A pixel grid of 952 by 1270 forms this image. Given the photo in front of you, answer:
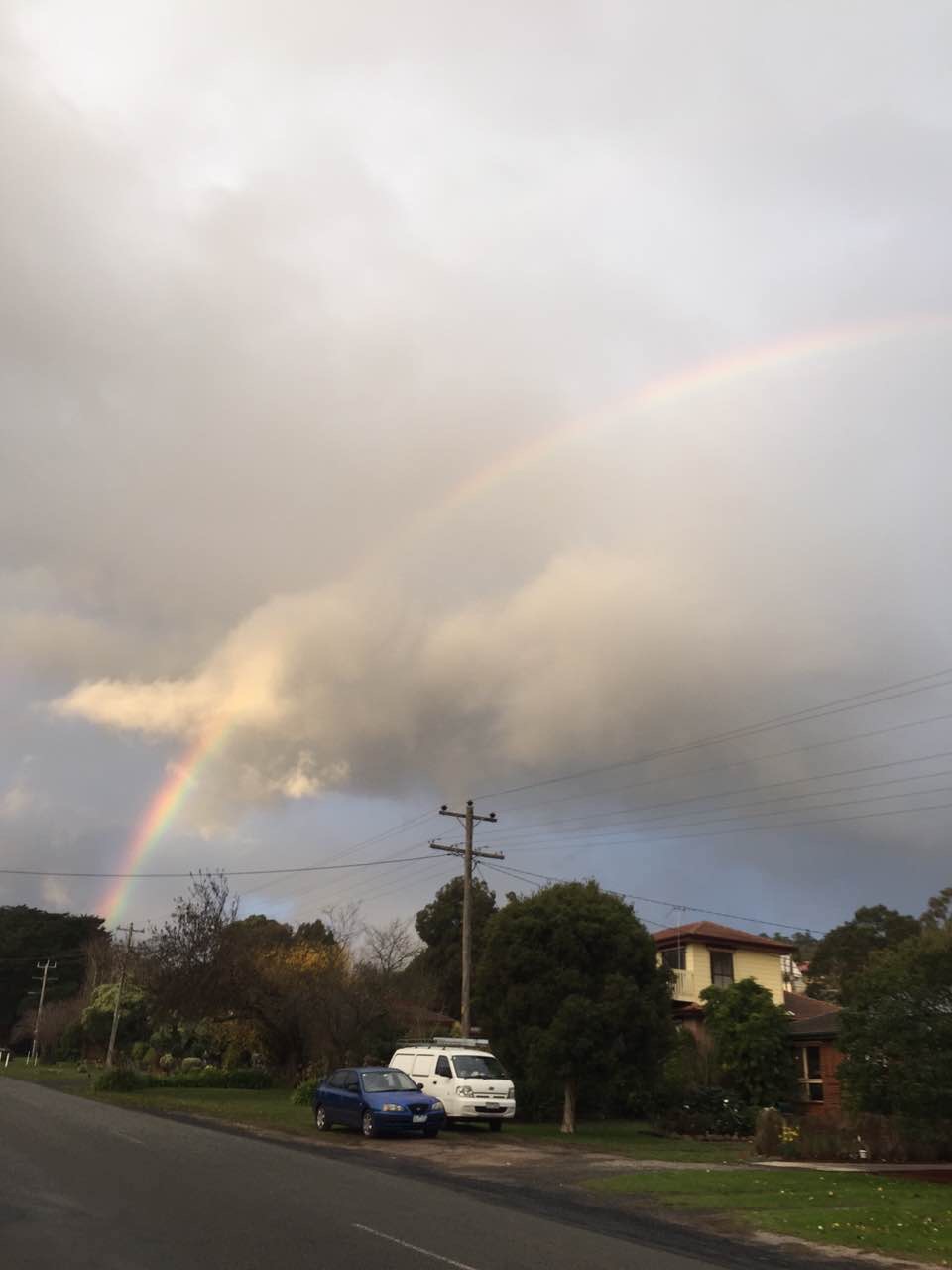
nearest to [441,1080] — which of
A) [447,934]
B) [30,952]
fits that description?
[447,934]

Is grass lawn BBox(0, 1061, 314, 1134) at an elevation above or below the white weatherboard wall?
below

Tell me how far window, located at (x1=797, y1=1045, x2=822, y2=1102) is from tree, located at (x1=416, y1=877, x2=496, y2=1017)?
27.4 meters

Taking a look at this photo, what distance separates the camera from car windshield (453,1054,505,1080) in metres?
28.1

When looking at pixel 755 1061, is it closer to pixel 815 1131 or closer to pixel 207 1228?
pixel 815 1131

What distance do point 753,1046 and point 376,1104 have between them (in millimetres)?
17600

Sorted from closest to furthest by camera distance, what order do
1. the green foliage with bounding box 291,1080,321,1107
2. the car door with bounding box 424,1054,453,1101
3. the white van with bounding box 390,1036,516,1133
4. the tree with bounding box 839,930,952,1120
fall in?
the tree with bounding box 839,930,952,1120 → the white van with bounding box 390,1036,516,1133 → the car door with bounding box 424,1054,453,1101 → the green foliage with bounding box 291,1080,321,1107

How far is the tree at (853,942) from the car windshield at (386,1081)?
200 feet

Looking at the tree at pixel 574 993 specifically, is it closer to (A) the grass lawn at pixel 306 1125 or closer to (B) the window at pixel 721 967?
(A) the grass lawn at pixel 306 1125

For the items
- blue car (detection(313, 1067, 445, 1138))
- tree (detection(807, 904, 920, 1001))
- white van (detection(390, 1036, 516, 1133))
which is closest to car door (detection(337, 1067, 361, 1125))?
blue car (detection(313, 1067, 445, 1138))

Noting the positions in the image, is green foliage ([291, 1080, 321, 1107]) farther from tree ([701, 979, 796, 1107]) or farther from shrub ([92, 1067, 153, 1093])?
tree ([701, 979, 796, 1107])

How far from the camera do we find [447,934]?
229ft

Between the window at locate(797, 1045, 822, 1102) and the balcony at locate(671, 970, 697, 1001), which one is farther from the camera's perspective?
the balcony at locate(671, 970, 697, 1001)

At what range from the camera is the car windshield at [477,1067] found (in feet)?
92.1

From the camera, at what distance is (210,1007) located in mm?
44719
